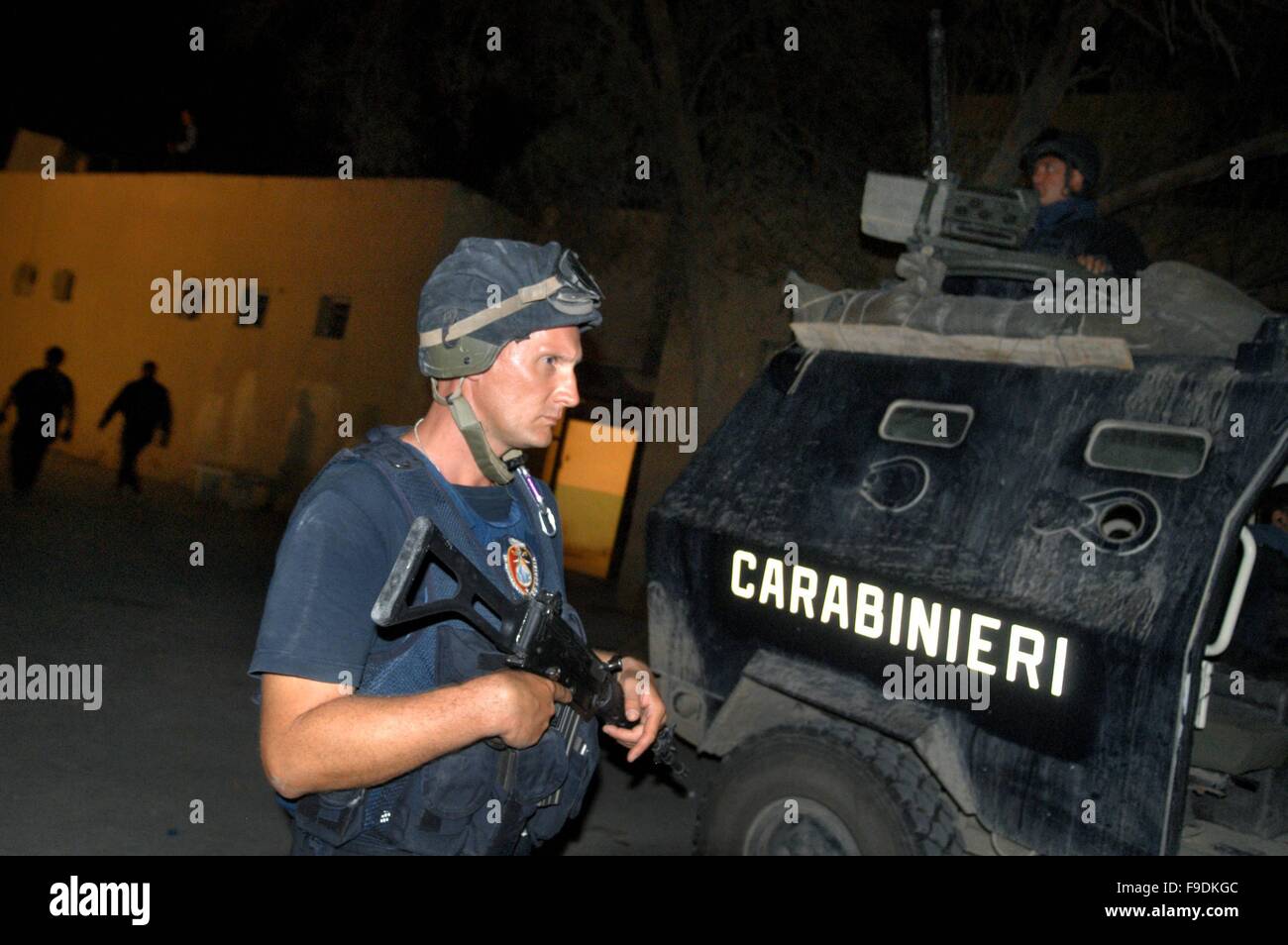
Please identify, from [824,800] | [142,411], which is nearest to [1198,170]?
[824,800]

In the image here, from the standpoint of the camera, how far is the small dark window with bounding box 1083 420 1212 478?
2836 mm

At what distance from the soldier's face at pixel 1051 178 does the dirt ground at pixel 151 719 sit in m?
3.74

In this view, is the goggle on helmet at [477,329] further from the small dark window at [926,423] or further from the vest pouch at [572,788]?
the small dark window at [926,423]

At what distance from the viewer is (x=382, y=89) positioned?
11.0 metres

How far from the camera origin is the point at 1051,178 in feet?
17.3

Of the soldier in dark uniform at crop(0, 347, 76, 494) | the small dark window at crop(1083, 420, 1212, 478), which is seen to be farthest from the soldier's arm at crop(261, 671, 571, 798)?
the soldier in dark uniform at crop(0, 347, 76, 494)

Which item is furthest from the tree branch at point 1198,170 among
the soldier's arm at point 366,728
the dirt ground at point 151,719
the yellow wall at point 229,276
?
the yellow wall at point 229,276

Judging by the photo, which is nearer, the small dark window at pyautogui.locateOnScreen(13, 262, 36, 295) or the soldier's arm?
the soldier's arm

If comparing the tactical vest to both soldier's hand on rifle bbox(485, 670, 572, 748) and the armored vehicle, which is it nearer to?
soldier's hand on rifle bbox(485, 670, 572, 748)

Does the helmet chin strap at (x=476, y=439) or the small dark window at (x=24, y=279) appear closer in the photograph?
the helmet chin strap at (x=476, y=439)

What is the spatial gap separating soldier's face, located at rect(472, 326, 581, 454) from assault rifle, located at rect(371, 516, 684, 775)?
Answer: 347mm

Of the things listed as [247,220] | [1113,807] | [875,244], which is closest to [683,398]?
[875,244]

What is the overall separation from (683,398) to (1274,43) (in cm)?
730

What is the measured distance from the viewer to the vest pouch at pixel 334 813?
1902 mm
